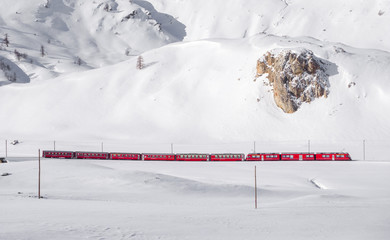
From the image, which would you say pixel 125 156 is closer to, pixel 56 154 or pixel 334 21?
pixel 56 154

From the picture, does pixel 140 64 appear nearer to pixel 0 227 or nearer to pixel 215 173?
pixel 215 173

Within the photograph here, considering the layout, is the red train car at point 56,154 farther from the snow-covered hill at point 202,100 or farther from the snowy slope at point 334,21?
the snowy slope at point 334,21

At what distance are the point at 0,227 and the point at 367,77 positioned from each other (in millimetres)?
78932

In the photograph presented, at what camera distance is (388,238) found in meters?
15.8

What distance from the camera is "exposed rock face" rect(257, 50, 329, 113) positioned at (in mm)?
74188

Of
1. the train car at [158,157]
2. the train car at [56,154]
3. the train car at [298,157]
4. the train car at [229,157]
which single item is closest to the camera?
the train car at [298,157]

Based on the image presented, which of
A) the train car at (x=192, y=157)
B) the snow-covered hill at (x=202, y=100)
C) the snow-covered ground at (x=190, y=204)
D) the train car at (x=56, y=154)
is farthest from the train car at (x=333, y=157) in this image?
the train car at (x=56, y=154)

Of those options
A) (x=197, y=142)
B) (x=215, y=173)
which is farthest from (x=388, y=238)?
(x=197, y=142)

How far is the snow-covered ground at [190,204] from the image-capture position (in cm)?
1577

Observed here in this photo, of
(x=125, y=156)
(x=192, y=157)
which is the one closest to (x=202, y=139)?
(x=192, y=157)

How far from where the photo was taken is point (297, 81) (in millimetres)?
74125

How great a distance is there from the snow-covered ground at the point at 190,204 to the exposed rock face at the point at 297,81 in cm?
3167

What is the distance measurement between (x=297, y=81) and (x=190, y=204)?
184 feet

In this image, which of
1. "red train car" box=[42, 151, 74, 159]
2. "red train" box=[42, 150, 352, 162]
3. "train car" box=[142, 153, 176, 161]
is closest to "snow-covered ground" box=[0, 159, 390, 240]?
"red train" box=[42, 150, 352, 162]
